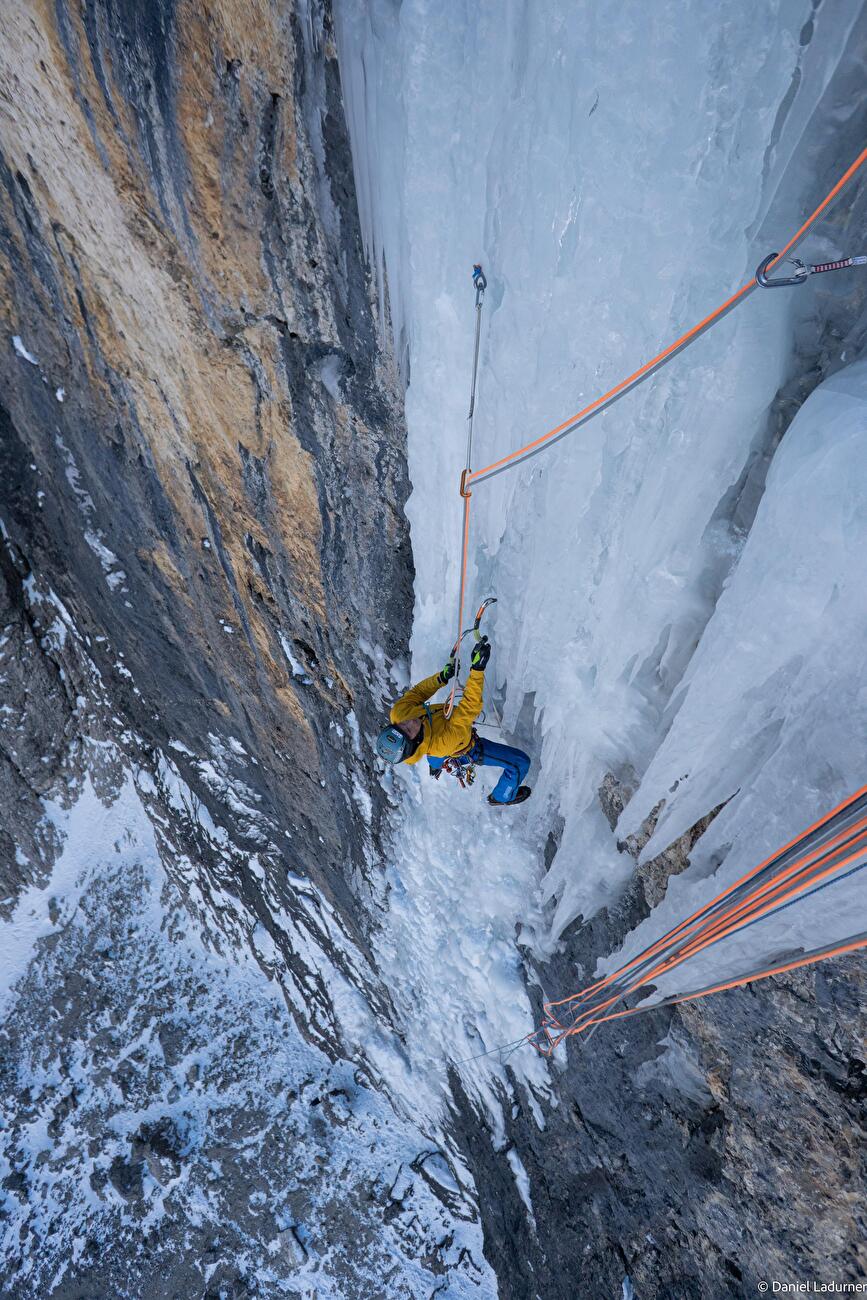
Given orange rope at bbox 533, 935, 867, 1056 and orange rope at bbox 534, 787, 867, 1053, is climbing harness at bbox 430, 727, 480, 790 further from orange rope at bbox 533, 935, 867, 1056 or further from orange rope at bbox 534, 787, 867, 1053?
orange rope at bbox 533, 935, 867, 1056

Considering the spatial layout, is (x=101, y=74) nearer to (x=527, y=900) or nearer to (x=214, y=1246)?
(x=527, y=900)

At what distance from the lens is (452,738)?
142 inches

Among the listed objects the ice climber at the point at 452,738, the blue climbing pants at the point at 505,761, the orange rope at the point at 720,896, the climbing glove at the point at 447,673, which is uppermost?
the climbing glove at the point at 447,673

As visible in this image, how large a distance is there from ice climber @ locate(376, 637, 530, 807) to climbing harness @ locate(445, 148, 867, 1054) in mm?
380

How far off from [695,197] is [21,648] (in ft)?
31.5

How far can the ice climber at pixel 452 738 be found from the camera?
3.44 meters

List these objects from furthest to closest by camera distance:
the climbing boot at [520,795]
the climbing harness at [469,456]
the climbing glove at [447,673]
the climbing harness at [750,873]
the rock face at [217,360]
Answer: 1. the climbing boot at [520,795]
2. the climbing glove at [447,673]
3. the rock face at [217,360]
4. the climbing harness at [469,456]
5. the climbing harness at [750,873]

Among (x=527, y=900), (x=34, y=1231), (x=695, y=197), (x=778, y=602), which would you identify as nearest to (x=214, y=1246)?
(x=34, y=1231)

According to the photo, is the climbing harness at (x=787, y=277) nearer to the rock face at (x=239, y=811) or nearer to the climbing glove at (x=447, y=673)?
the rock face at (x=239, y=811)

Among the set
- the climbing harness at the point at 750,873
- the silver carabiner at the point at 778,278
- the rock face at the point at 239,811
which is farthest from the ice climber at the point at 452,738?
the silver carabiner at the point at 778,278

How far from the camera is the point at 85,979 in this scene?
9.15 m

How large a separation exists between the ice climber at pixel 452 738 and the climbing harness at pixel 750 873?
380 mm

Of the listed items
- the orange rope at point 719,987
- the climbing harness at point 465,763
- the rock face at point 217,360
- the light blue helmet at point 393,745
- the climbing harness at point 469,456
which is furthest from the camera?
the climbing harness at point 465,763

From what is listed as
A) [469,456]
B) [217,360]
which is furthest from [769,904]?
[217,360]
